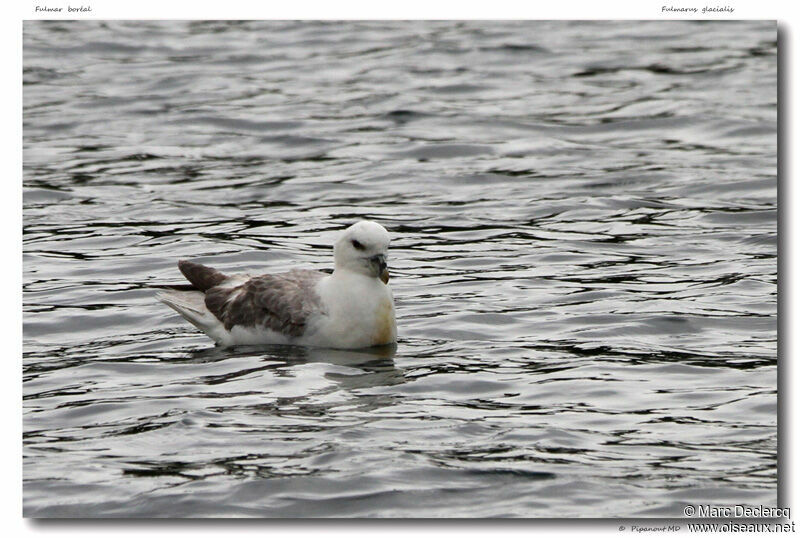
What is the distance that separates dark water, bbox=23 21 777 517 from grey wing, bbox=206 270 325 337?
0.24 m

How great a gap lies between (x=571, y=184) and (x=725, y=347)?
5955 millimetres

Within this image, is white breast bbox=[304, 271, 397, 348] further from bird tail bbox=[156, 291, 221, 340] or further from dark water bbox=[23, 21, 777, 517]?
bird tail bbox=[156, 291, 221, 340]

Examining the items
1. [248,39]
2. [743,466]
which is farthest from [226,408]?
[248,39]

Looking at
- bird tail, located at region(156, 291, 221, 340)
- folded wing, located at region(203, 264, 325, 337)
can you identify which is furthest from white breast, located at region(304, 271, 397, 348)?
bird tail, located at region(156, 291, 221, 340)

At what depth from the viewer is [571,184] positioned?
1612 cm

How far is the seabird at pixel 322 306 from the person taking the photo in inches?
412

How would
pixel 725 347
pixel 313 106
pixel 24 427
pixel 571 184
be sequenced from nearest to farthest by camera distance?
pixel 24 427 → pixel 725 347 → pixel 571 184 → pixel 313 106

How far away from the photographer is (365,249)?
10.5m

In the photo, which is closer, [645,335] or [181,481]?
[181,481]

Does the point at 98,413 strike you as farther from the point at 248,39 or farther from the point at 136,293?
the point at 248,39

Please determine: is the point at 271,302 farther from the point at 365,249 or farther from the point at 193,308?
the point at 365,249

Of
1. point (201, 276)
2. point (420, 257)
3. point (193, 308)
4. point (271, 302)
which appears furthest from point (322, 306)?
point (420, 257)

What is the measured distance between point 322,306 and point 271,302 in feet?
1.52

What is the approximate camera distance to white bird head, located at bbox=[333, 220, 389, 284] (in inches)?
411
